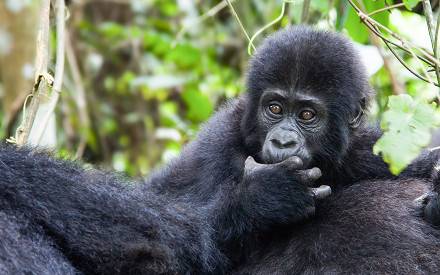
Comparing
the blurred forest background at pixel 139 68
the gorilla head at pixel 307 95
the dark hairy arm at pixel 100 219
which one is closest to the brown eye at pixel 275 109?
the gorilla head at pixel 307 95

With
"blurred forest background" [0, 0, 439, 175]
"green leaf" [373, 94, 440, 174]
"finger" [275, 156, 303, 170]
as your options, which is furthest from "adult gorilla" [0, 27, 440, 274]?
"blurred forest background" [0, 0, 439, 175]

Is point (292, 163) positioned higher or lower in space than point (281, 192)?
higher

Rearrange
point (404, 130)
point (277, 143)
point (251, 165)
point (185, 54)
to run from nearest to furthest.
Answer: point (404, 130) → point (251, 165) → point (277, 143) → point (185, 54)

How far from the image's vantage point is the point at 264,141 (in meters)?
3.43

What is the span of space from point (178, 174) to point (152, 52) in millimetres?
3872

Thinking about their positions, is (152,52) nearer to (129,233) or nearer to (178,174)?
(178,174)

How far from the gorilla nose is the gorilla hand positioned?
147 millimetres

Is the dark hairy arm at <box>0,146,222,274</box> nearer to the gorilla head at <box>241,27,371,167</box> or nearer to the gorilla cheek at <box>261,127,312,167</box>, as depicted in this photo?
the gorilla cheek at <box>261,127,312,167</box>

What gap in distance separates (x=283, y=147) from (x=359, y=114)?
521mm

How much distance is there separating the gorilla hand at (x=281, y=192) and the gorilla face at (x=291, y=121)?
0.18 meters

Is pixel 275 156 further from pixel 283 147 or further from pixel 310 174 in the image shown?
pixel 310 174

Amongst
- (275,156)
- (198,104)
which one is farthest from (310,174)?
(198,104)

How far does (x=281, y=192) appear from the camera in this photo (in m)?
3.06

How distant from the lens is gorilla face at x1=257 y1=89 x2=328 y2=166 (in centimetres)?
335
